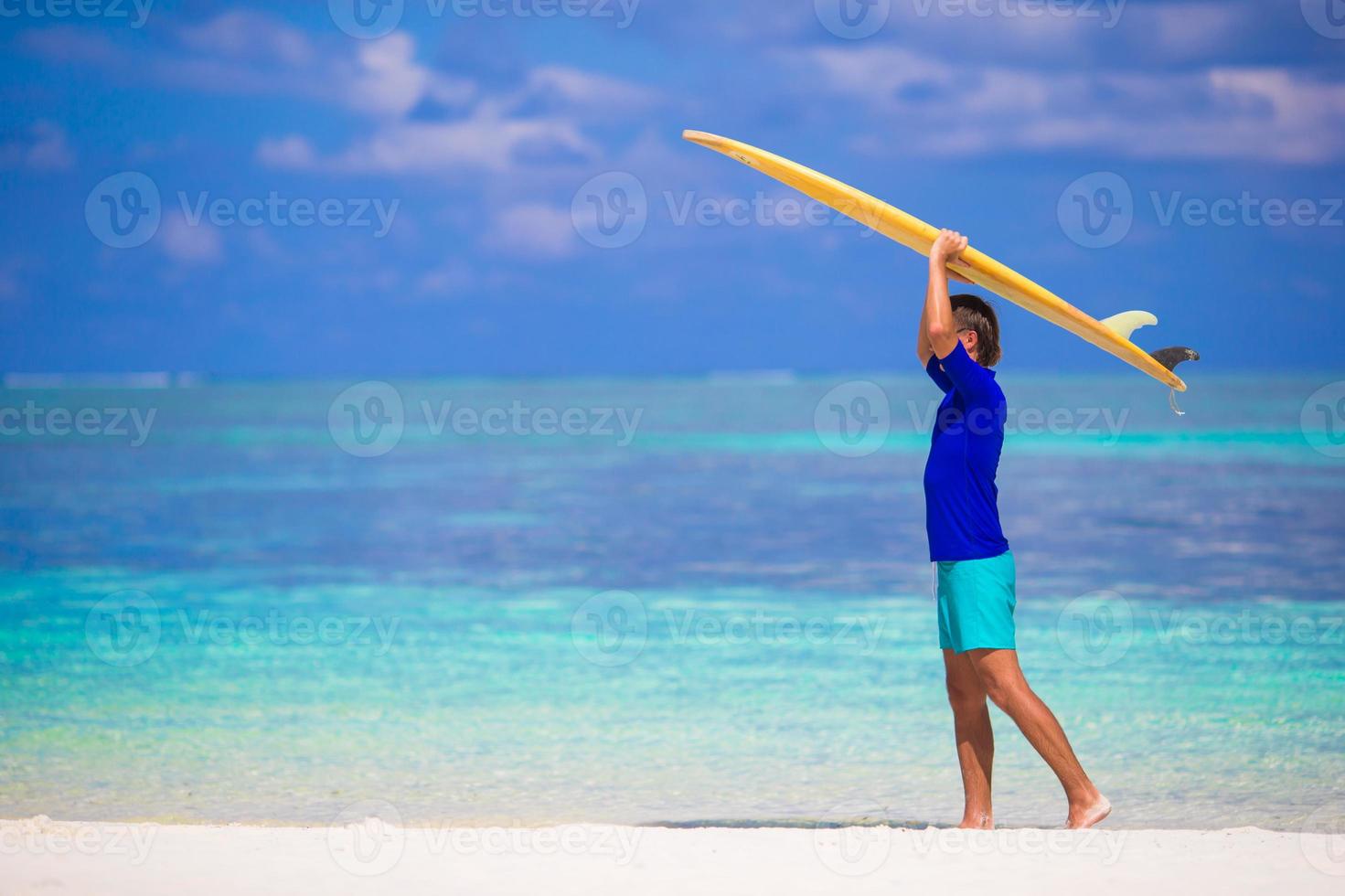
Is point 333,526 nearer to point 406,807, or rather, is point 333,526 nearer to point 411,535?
point 411,535

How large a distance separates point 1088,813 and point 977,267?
1.97 metres

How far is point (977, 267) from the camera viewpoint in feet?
17.1

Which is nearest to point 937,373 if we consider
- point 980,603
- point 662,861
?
point 980,603

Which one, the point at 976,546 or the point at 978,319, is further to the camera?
the point at 978,319

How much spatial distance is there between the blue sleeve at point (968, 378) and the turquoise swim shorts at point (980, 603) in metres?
0.54

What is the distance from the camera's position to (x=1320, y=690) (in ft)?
28.3

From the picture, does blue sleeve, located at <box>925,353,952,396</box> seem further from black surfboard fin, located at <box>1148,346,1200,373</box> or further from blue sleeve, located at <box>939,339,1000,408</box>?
black surfboard fin, located at <box>1148,346,1200,373</box>

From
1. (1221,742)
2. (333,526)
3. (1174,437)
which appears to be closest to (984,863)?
(1221,742)

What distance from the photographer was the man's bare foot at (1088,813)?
4.77m

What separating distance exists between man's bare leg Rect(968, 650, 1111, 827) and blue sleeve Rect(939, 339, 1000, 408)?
2.76 feet

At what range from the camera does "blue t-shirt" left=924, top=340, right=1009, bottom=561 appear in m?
4.66

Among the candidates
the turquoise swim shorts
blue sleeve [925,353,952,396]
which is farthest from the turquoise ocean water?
blue sleeve [925,353,952,396]

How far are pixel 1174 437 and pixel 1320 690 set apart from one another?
35646mm

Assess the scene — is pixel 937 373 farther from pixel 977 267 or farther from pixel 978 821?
pixel 978 821
